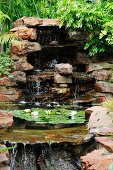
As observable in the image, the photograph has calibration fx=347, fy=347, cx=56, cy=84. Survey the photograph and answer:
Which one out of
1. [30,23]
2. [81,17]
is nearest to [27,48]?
[30,23]

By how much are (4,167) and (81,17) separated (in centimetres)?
687

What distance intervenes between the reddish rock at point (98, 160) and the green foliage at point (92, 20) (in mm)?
5933

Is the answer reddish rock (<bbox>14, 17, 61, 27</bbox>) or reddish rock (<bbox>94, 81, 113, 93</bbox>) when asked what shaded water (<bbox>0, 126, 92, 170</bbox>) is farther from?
reddish rock (<bbox>14, 17, 61, 27</bbox>)

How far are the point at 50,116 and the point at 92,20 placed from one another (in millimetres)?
4328

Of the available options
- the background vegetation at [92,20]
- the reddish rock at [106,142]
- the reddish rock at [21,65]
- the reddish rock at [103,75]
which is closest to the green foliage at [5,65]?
the reddish rock at [21,65]

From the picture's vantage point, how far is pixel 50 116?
7.68m

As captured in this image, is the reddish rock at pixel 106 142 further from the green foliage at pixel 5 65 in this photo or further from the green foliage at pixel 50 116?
the green foliage at pixel 5 65

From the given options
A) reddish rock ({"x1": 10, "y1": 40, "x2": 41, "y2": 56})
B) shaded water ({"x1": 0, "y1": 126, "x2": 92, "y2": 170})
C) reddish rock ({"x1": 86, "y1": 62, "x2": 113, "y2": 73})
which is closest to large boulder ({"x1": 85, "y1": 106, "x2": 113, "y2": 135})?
shaded water ({"x1": 0, "y1": 126, "x2": 92, "y2": 170})

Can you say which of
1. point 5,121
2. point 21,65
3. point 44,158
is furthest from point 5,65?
point 44,158

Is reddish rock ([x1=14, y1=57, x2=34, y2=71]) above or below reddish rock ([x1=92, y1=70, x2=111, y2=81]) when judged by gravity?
above

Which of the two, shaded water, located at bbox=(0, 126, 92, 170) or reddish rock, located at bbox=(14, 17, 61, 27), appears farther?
reddish rock, located at bbox=(14, 17, 61, 27)

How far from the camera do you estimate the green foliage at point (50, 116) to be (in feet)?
24.0

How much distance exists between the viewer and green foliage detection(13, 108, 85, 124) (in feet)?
24.0

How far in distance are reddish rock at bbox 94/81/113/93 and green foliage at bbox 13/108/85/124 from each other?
93.6 inches
